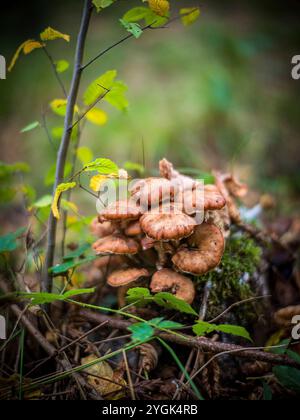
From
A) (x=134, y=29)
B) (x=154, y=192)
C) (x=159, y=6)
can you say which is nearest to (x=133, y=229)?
(x=154, y=192)

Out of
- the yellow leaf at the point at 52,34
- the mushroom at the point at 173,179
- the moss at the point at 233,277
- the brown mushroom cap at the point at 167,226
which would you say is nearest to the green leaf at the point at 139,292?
the brown mushroom cap at the point at 167,226

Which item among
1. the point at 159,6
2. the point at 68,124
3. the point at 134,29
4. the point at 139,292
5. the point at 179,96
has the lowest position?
the point at 139,292

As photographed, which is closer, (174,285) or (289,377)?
(289,377)

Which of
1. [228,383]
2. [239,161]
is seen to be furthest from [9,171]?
[239,161]

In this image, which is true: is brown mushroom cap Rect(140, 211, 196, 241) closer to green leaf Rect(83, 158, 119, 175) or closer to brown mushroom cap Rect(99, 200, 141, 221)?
brown mushroom cap Rect(99, 200, 141, 221)

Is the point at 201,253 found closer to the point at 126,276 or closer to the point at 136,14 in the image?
the point at 126,276

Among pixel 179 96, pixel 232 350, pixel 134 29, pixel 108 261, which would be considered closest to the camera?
pixel 134 29

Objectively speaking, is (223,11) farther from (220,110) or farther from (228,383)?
(228,383)
